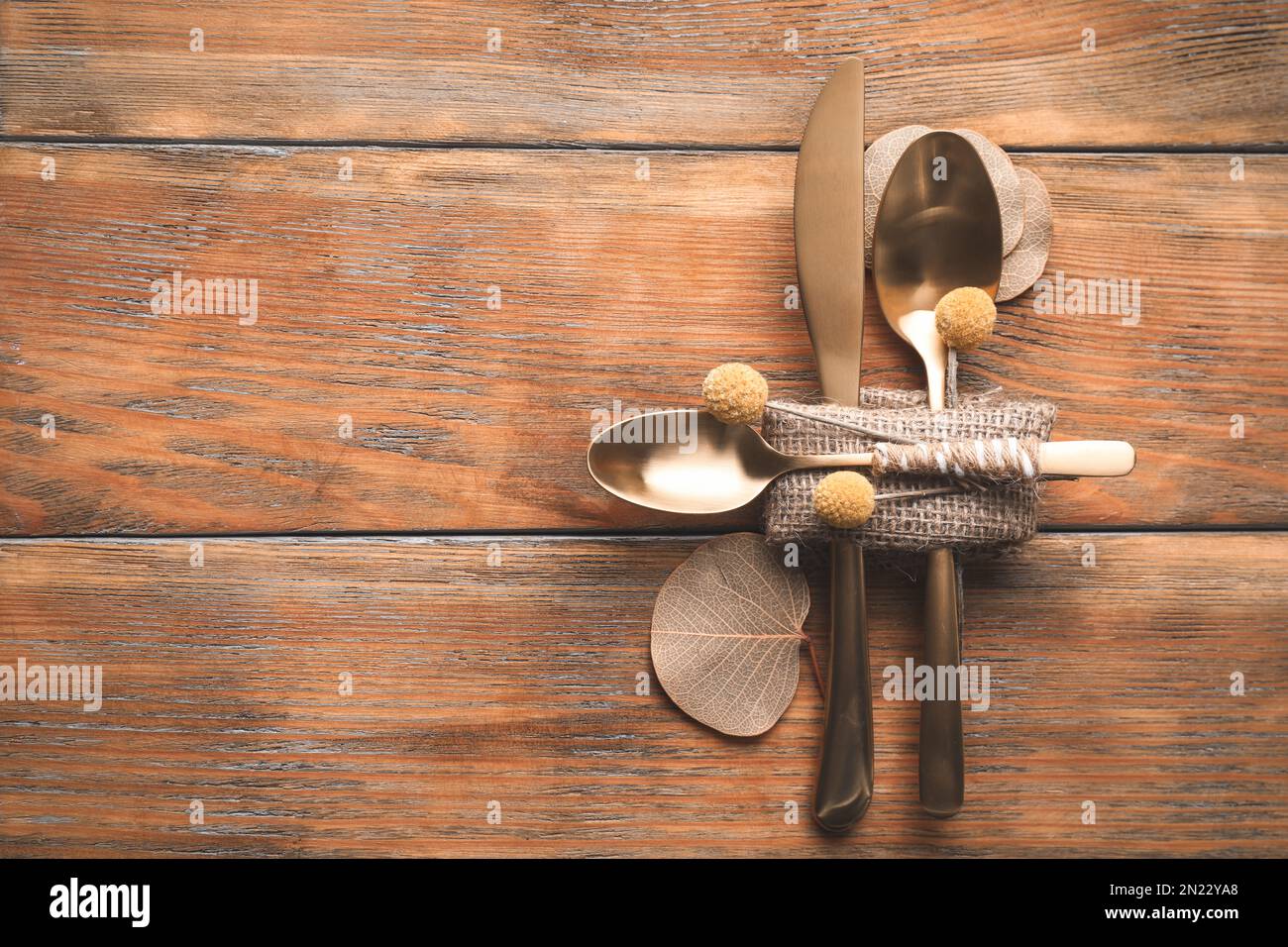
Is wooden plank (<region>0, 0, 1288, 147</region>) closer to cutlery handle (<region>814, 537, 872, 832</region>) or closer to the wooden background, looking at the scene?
the wooden background

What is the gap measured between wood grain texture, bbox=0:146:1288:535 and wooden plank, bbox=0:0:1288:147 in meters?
0.02

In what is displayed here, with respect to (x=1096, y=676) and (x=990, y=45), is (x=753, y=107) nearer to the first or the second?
(x=990, y=45)

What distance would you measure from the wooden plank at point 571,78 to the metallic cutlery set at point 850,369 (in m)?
0.05

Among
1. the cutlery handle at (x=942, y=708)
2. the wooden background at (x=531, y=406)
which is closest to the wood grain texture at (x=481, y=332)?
the wooden background at (x=531, y=406)

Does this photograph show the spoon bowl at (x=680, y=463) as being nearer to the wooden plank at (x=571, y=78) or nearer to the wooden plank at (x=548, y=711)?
the wooden plank at (x=548, y=711)

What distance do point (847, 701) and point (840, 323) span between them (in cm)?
23

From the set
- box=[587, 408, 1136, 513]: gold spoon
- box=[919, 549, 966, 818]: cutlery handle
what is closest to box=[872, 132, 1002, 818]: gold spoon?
box=[919, 549, 966, 818]: cutlery handle

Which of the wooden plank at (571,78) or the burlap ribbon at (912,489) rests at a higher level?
the wooden plank at (571,78)

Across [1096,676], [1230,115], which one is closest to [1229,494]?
[1096,676]

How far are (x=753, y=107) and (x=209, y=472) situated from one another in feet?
1.40

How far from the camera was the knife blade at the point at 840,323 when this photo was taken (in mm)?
538

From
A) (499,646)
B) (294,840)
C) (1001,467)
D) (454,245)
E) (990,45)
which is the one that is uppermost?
(990,45)

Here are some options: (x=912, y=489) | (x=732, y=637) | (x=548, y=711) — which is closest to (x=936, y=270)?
(x=912, y=489)

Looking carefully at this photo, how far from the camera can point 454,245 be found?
1.90ft
